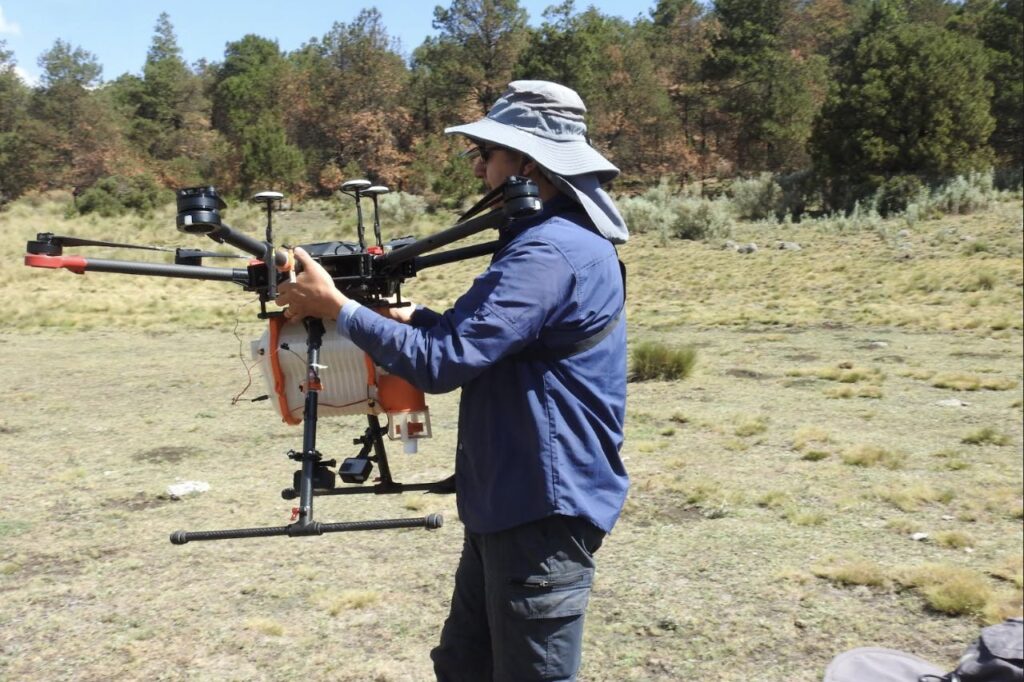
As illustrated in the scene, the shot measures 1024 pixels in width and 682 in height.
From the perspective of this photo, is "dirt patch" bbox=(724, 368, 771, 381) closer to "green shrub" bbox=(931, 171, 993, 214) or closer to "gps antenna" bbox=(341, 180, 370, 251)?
"gps antenna" bbox=(341, 180, 370, 251)

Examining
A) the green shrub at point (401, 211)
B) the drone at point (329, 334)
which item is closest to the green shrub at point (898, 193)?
the green shrub at point (401, 211)

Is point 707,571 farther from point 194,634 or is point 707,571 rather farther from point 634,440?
→ point 634,440

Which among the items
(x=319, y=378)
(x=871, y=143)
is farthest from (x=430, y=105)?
(x=319, y=378)

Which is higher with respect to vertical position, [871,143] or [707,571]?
[871,143]

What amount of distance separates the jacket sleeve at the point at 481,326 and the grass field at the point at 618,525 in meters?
2.05

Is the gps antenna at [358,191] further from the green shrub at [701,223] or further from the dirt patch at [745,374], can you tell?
the green shrub at [701,223]

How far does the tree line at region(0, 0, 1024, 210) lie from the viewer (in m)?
6.87

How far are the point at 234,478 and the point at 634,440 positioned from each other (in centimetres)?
310

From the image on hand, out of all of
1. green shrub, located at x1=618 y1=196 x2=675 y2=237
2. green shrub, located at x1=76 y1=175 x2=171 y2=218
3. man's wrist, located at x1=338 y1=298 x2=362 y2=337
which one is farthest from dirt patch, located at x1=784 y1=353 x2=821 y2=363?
green shrub, located at x1=618 y1=196 x2=675 y2=237

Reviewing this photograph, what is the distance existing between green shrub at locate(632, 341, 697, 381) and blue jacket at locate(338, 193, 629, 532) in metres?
8.31

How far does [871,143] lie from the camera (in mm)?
27219

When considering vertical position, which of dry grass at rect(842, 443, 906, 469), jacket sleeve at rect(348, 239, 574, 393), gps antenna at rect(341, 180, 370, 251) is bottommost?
dry grass at rect(842, 443, 906, 469)

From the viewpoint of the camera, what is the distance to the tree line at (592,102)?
6.87 meters

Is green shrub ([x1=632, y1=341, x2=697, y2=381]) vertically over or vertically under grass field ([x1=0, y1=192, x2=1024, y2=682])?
over
